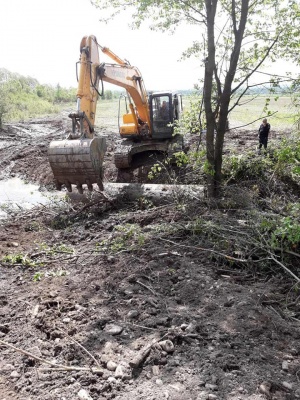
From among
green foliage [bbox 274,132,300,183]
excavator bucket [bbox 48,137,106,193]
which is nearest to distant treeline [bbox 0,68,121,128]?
excavator bucket [bbox 48,137,106,193]

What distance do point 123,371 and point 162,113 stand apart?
8.53 meters

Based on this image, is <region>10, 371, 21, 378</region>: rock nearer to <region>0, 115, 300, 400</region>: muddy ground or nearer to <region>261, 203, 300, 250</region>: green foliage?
<region>0, 115, 300, 400</region>: muddy ground

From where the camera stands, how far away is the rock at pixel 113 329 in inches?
140

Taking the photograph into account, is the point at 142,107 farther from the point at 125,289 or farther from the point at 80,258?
the point at 125,289

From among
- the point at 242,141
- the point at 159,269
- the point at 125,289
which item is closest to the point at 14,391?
the point at 125,289

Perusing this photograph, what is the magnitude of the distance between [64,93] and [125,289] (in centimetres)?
4305

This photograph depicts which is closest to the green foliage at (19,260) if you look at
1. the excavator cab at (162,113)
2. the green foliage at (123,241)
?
the green foliage at (123,241)

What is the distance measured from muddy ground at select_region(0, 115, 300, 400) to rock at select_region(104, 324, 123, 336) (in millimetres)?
10

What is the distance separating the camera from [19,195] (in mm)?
10500

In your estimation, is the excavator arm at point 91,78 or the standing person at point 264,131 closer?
the excavator arm at point 91,78

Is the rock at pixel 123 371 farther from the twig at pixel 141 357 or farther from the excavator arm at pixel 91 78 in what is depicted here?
the excavator arm at pixel 91 78

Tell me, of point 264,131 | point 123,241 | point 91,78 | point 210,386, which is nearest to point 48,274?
point 123,241

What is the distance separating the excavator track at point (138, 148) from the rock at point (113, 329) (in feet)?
22.4

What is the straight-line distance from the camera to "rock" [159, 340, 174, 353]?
3189 millimetres
